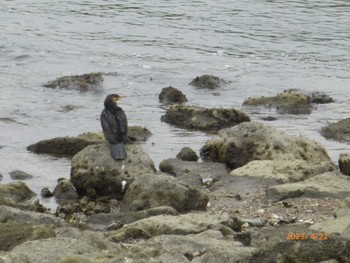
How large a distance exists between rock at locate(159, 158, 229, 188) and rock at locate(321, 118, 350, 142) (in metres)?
3.80

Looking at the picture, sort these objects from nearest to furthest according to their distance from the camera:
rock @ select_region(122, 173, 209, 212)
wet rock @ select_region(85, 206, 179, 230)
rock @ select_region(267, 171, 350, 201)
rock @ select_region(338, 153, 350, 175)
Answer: wet rock @ select_region(85, 206, 179, 230)
rock @ select_region(122, 173, 209, 212)
rock @ select_region(267, 171, 350, 201)
rock @ select_region(338, 153, 350, 175)

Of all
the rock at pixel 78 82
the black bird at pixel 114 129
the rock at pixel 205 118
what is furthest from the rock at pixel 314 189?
the rock at pixel 78 82

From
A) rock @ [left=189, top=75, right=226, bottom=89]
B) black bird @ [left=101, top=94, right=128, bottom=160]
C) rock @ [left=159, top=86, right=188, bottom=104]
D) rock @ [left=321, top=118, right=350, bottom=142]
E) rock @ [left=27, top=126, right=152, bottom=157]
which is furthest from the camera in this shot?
rock @ [left=189, top=75, right=226, bottom=89]

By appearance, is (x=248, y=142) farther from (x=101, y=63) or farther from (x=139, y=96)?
(x=101, y=63)

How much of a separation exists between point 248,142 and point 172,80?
33.1 feet

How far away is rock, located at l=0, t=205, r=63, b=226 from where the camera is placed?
12.7 meters

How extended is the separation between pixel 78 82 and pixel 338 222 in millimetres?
14792

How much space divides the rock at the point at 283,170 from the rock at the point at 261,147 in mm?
853

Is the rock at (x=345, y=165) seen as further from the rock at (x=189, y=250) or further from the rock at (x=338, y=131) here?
the rock at (x=189, y=250)

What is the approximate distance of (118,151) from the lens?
50.8ft

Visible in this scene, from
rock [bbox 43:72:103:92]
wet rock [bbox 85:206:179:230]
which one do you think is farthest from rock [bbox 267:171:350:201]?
rock [bbox 43:72:103:92]

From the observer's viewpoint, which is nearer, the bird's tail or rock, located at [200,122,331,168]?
the bird's tail

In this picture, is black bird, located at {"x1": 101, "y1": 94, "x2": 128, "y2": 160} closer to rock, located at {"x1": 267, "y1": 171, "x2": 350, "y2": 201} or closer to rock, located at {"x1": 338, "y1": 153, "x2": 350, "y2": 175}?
rock, located at {"x1": 267, "y1": 171, "x2": 350, "y2": 201}

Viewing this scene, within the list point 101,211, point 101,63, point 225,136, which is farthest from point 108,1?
point 101,211
